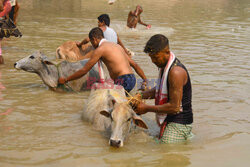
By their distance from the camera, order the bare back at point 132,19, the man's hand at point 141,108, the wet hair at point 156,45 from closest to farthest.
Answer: the wet hair at point 156,45 < the man's hand at point 141,108 < the bare back at point 132,19

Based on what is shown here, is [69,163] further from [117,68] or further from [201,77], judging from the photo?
[201,77]

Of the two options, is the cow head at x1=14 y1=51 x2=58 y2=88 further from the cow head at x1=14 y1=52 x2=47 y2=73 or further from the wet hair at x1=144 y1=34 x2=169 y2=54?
the wet hair at x1=144 y1=34 x2=169 y2=54

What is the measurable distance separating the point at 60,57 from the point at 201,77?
394cm

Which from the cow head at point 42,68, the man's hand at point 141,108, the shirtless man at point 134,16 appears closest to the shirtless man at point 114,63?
the cow head at point 42,68

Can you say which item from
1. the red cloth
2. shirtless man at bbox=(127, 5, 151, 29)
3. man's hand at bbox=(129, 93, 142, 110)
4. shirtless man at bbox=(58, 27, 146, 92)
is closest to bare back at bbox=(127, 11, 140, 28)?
shirtless man at bbox=(127, 5, 151, 29)

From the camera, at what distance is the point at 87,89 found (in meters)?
8.42

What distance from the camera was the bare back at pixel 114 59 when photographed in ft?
23.3

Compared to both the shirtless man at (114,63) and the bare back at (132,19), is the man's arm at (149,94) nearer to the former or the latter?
the shirtless man at (114,63)

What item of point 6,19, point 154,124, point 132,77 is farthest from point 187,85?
point 6,19

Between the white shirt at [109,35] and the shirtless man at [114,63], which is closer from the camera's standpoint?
the shirtless man at [114,63]

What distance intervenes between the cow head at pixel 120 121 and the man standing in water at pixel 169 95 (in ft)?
0.48

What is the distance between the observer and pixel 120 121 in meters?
5.13

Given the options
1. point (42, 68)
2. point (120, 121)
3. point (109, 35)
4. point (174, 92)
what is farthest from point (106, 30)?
point (174, 92)

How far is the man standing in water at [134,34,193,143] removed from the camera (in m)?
4.87
